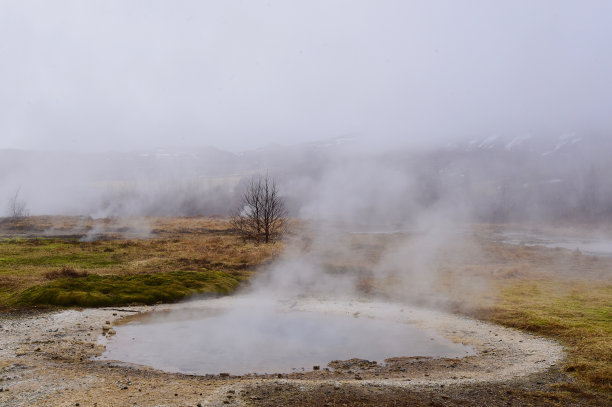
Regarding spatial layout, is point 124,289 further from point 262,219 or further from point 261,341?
point 262,219

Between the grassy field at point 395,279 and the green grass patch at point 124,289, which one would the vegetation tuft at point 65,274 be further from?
the green grass patch at point 124,289

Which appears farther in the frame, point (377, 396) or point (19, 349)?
point (19, 349)

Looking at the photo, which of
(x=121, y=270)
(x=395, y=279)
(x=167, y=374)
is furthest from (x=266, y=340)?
(x=121, y=270)

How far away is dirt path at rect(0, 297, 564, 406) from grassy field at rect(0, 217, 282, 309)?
3.58 metres

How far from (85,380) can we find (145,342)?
13.9 ft

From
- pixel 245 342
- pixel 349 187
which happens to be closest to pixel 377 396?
pixel 245 342

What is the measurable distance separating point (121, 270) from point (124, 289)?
316 inches

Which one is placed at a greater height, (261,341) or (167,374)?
(167,374)

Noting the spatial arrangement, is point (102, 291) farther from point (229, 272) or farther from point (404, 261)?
point (404, 261)

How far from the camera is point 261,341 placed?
15773 millimetres

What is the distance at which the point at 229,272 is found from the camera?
100 feet

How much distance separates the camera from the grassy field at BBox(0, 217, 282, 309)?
21906mm

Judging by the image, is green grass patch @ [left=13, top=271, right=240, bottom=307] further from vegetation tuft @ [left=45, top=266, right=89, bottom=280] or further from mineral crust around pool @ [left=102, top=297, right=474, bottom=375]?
mineral crust around pool @ [left=102, top=297, right=474, bottom=375]

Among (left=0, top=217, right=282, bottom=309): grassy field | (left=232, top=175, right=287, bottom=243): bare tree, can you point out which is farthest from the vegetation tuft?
(left=232, top=175, right=287, bottom=243): bare tree
